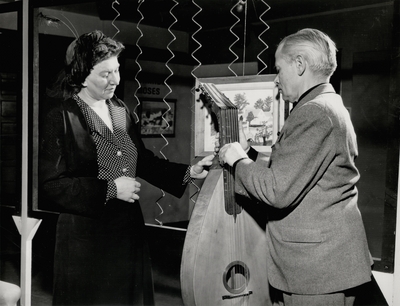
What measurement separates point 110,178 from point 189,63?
0.66 metres

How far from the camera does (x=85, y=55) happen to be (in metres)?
2.32

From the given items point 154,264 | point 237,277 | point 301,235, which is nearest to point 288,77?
point 301,235

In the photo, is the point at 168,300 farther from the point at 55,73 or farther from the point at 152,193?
the point at 55,73

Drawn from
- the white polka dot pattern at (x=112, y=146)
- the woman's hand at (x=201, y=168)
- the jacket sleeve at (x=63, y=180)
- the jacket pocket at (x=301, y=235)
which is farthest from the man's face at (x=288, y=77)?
the jacket sleeve at (x=63, y=180)

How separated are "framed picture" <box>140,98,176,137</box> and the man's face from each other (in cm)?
71

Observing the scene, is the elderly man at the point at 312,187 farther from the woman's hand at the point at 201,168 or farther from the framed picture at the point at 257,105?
the woman's hand at the point at 201,168

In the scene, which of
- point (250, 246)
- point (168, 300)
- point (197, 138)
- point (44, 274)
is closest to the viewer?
point (250, 246)

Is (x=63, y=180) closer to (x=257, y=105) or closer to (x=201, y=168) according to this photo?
(x=201, y=168)

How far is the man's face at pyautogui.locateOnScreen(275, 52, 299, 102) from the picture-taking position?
167 cm

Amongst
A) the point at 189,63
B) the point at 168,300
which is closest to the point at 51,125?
the point at 189,63

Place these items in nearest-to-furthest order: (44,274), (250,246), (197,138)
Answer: (250,246)
(197,138)
(44,274)

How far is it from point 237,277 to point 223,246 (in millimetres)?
160

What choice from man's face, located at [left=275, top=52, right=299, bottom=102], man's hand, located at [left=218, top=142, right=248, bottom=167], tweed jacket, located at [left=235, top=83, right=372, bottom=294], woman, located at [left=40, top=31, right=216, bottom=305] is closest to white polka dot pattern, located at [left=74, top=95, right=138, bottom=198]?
woman, located at [left=40, top=31, right=216, bottom=305]

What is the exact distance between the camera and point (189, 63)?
224 centimetres
